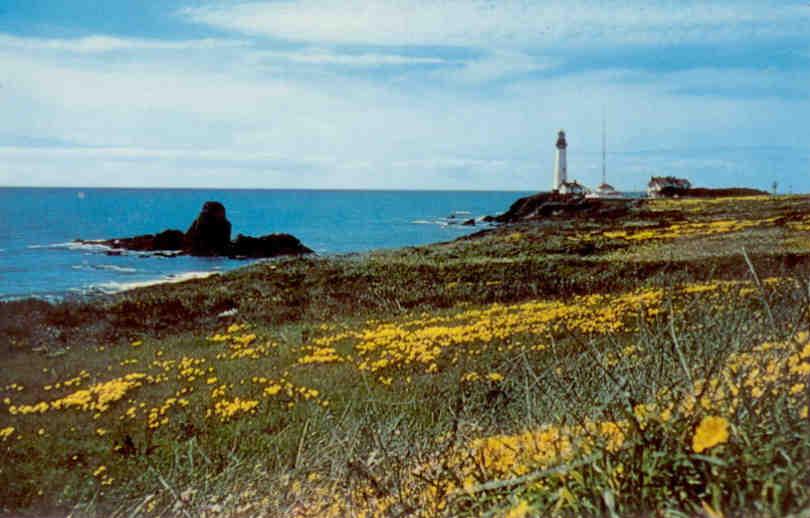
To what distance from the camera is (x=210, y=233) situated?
9.69 m

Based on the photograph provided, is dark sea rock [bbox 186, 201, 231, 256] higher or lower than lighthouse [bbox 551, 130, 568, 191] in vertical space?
lower

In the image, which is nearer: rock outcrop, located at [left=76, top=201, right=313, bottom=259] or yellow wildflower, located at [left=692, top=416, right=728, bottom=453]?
yellow wildflower, located at [left=692, top=416, right=728, bottom=453]

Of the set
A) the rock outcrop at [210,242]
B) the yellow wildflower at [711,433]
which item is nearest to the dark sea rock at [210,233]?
the rock outcrop at [210,242]

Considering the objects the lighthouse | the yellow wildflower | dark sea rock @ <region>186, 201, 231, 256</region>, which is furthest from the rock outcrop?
the yellow wildflower

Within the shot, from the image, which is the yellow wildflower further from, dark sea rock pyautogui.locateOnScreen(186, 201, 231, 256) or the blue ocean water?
dark sea rock pyautogui.locateOnScreen(186, 201, 231, 256)

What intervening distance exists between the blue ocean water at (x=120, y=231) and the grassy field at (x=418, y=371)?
1.54ft

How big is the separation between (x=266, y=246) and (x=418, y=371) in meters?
4.20

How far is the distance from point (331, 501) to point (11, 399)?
13.2ft

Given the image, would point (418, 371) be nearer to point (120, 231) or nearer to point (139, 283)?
point (139, 283)

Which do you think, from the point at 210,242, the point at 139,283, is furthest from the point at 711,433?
the point at 210,242

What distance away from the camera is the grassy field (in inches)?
75.0

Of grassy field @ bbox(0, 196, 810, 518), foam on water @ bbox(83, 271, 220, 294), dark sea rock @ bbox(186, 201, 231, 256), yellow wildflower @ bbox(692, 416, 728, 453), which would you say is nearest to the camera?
yellow wildflower @ bbox(692, 416, 728, 453)

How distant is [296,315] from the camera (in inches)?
266

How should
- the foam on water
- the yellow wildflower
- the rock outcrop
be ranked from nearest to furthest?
the yellow wildflower < the foam on water < the rock outcrop
